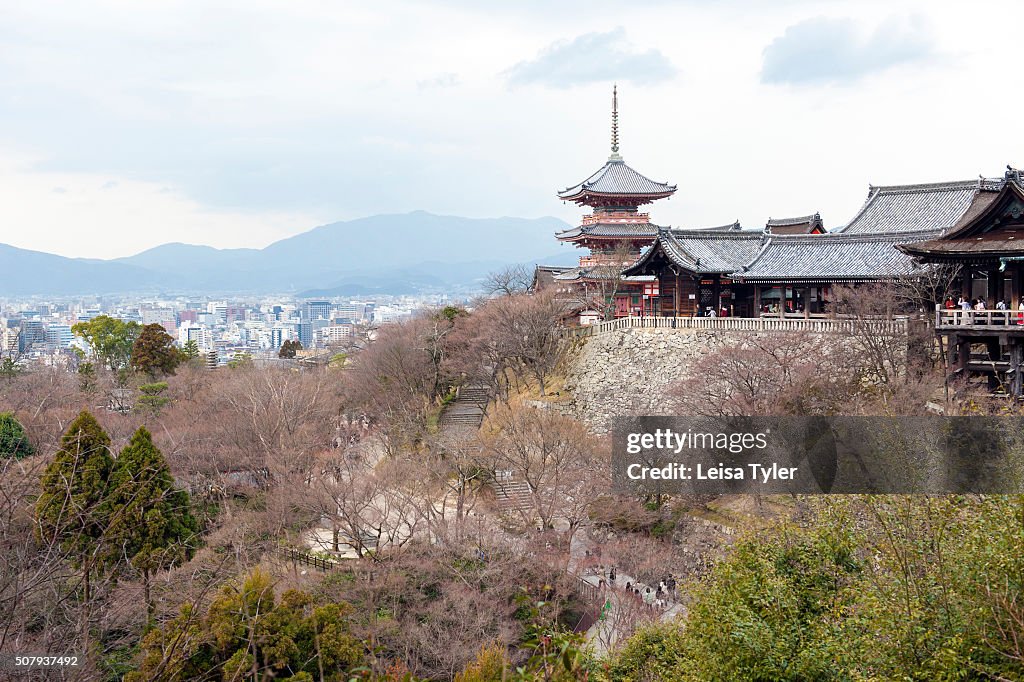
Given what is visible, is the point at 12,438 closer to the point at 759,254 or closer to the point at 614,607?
the point at 614,607

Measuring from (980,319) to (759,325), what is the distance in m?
7.01

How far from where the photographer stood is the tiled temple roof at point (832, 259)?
75.0 feet

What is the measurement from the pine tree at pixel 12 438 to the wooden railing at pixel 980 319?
2137 cm

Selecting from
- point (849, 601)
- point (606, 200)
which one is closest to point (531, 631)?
point (849, 601)

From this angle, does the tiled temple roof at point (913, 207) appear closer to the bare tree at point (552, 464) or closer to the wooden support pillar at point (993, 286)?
the wooden support pillar at point (993, 286)

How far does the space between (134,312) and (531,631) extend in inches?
7622

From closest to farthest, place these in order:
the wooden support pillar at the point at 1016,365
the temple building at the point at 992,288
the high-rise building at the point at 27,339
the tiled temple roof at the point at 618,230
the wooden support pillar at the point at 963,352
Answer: the high-rise building at the point at 27,339 < the wooden support pillar at the point at 1016,365 < the temple building at the point at 992,288 < the wooden support pillar at the point at 963,352 < the tiled temple roof at the point at 618,230

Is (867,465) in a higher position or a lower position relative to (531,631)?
higher

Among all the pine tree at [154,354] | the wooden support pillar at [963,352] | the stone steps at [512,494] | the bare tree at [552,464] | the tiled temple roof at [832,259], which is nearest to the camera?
the bare tree at [552,464]

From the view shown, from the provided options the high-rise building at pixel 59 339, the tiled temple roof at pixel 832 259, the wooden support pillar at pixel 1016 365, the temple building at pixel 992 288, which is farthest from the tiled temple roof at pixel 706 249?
the high-rise building at pixel 59 339

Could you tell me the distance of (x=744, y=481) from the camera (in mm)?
18359

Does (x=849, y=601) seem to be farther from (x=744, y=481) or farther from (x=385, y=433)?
(x=385, y=433)

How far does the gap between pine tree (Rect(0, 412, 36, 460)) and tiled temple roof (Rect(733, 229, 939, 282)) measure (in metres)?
20.3

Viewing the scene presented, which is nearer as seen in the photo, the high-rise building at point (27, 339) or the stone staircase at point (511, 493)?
the high-rise building at point (27, 339)
